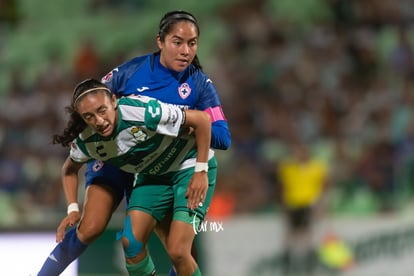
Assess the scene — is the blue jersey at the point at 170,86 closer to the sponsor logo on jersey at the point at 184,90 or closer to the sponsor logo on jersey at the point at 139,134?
the sponsor logo on jersey at the point at 184,90

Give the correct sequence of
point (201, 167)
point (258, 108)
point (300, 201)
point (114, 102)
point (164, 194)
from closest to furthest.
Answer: point (114, 102) < point (201, 167) < point (164, 194) < point (300, 201) < point (258, 108)

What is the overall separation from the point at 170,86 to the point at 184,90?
8 cm

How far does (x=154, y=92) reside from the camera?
5.30 meters

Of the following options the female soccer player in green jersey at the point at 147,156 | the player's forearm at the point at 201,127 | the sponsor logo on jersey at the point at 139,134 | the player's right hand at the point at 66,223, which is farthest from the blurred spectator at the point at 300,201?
the sponsor logo on jersey at the point at 139,134

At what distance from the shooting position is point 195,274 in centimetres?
532

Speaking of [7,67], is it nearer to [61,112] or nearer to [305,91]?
[61,112]

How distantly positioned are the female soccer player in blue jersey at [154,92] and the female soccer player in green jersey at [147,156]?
11 cm

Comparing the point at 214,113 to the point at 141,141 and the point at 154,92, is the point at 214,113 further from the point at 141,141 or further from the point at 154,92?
the point at 141,141

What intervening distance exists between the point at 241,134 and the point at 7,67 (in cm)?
316

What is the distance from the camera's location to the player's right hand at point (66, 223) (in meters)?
5.39

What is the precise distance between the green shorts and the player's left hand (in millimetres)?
51

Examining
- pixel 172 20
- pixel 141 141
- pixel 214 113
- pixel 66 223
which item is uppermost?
pixel 172 20

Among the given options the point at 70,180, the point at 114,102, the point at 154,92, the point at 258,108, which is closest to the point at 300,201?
the point at 258,108

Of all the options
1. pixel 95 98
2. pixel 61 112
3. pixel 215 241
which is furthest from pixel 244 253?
pixel 95 98
